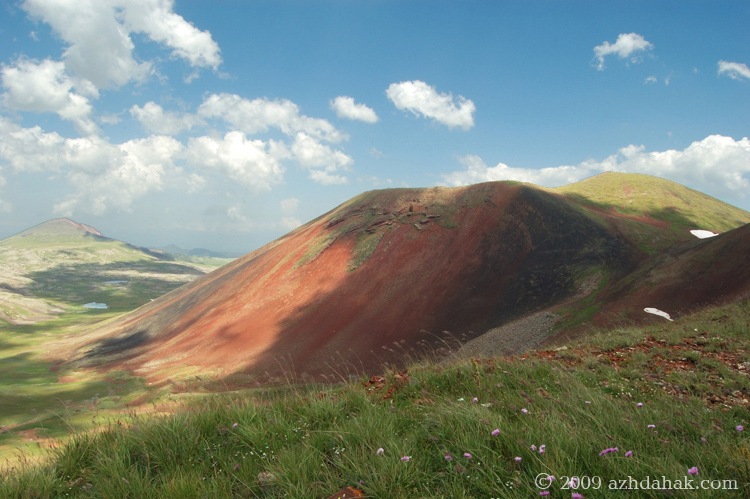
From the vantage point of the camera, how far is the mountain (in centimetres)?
2658

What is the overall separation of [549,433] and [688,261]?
31769 mm

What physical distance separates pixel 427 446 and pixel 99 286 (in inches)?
7934

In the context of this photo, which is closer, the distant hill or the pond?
the distant hill

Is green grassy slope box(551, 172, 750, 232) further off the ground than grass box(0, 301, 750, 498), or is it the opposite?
green grassy slope box(551, 172, 750, 232)

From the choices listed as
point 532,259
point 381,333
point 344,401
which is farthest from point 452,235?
point 344,401

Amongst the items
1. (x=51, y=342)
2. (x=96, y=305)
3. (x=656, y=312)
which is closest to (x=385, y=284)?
(x=656, y=312)

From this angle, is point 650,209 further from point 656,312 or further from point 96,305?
point 96,305

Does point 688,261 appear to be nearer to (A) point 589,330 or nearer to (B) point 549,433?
(A) point 589,330

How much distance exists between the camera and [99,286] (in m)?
162

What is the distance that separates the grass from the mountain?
18.4 meters

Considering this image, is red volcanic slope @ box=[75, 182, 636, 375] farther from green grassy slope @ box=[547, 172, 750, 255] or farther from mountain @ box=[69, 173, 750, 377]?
green grassy slope @ box=[547, 172, 750, 255]

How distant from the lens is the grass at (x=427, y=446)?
9.02 ft

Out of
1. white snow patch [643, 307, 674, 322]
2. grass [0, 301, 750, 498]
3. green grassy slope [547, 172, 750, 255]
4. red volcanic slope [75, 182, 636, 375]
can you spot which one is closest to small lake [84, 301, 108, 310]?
red volcanic slope [75, 182, 636, 375]

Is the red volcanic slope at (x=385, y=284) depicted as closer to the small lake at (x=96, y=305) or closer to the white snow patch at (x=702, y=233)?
the white snow patch at (x=702, y=233)
